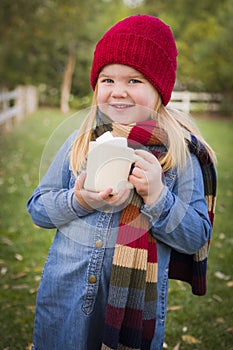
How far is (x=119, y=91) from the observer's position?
1.43 meters

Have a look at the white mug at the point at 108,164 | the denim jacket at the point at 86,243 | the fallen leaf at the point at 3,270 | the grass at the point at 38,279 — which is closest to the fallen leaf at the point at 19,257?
the grass at the point at 38,279

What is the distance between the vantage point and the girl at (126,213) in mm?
1448

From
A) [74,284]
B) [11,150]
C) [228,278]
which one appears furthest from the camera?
[11,150]

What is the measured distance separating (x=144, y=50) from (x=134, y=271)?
2.33ft

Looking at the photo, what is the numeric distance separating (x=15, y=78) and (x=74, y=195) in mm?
8784

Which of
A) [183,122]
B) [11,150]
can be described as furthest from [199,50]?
[183,122]

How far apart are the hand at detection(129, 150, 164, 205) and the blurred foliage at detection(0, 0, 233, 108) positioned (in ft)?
25.4

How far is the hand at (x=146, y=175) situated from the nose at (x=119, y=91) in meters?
0.22

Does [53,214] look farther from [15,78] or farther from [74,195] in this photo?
[15,78]

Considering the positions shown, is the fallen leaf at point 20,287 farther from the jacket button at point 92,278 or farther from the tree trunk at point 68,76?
the tree trunk at point 68,76

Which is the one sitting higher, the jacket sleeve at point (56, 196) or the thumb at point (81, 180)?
the thumb at point (81, 180)

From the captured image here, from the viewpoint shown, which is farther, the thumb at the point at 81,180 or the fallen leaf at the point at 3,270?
the fallen leaf at the point at 3,270

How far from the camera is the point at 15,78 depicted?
974 cm

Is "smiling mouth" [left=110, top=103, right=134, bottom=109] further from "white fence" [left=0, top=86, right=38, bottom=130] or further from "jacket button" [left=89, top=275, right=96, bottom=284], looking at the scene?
"white fence" [left=0, top=86, right=38, bottom=130]
